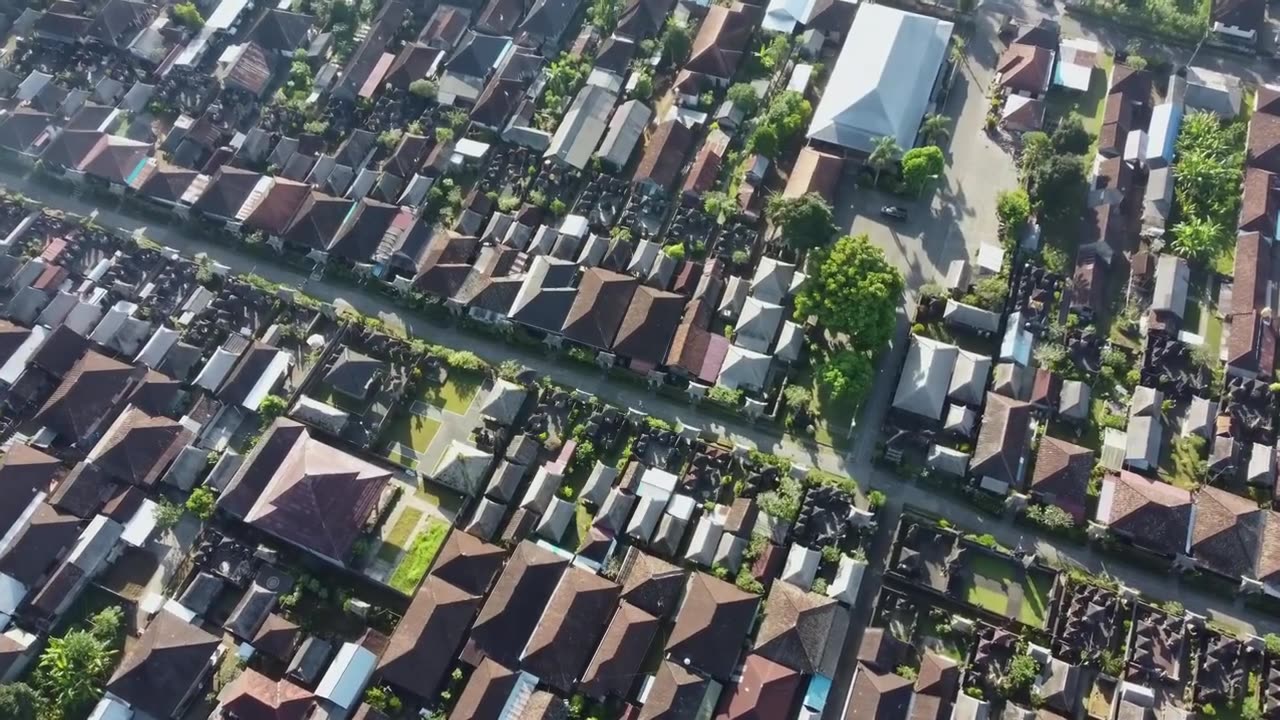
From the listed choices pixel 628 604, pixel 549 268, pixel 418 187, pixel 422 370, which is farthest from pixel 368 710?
pixel 418 187

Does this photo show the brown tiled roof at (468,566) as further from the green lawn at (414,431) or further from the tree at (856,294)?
the tree at (856,294)

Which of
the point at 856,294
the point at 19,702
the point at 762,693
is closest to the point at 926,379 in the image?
the point at 856,294

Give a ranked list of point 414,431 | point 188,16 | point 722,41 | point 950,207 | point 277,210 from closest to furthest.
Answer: point 414,431
point 950,207
point 277,210
point 722,41
point 188,16

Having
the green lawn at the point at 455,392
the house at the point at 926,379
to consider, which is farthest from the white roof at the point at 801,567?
the green lawn at the point at 455,392

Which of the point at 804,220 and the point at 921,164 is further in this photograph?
the point at 921,164

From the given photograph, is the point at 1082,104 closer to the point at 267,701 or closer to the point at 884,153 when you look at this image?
the point at 884,153

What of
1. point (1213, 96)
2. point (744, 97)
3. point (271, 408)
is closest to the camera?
point (271, 408)

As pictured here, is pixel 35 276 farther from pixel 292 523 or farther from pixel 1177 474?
pixel 1177 474
